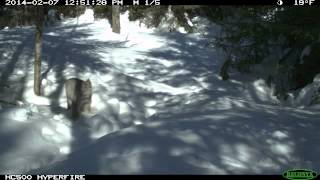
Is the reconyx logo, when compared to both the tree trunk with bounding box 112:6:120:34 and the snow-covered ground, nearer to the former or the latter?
the snow-covered ground

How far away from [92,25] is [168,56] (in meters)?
8.67

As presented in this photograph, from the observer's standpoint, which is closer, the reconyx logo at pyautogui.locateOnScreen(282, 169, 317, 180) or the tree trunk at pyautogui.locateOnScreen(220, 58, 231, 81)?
the reconyx logo at pyautogui.locateOnScreen(282, 169, 317, 180)

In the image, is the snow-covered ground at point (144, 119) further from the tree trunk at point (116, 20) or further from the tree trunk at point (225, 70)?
the tree trunk at point (116, 20)

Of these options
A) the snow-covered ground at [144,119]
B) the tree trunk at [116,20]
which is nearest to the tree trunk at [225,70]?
the snow-covered ground at [144,119]

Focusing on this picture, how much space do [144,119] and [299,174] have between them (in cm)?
584

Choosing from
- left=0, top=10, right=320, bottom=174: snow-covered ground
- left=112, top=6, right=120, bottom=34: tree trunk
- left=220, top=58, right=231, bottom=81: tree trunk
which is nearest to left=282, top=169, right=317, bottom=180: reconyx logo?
left=0, top=10, right=320, bottom=174: snow-covered ground

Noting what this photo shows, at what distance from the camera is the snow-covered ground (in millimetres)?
6755

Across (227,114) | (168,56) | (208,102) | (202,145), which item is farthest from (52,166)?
(168,56)

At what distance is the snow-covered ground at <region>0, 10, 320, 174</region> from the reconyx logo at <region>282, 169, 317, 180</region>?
0.53 ft

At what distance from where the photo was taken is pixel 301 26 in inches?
565

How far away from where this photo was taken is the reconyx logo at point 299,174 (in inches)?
248

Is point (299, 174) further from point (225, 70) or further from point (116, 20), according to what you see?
point (116, 20)

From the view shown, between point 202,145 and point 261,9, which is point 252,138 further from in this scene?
point 261,9

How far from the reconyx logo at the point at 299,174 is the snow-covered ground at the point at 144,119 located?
161 millimetres
